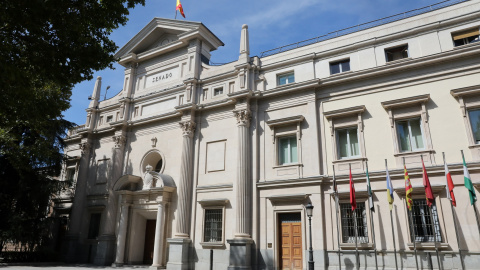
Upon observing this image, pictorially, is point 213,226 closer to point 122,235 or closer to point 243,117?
point 122,235

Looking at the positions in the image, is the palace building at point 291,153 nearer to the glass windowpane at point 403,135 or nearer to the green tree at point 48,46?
the glass windowpane at point 403,135

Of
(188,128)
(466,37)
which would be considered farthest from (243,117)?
(466,37)

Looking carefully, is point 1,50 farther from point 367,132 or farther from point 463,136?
point 463,136

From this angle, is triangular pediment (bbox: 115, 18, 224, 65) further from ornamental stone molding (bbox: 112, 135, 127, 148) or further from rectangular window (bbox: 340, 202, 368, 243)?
rectangular window (bbox: 340, 202, 368, 243)

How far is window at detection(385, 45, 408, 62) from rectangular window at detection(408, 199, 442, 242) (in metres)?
7.34

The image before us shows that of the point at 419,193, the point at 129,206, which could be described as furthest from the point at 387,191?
the point at 129,206

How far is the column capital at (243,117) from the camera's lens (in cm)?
1975

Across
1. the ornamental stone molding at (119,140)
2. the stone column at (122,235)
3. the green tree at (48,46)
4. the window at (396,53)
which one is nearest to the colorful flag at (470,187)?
the window at (396,53)

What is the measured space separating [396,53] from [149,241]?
61.6 feet

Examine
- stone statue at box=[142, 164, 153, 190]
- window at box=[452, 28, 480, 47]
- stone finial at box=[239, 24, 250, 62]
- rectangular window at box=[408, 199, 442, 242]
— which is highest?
stone finial at box=[239, 24, 250, 62]

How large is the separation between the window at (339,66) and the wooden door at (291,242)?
8.11m

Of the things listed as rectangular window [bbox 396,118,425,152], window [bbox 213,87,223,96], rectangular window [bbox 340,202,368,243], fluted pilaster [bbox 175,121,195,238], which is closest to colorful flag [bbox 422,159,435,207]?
rectangular window [bbox 396,118,425,152]

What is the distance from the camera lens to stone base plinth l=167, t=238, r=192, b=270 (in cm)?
1856

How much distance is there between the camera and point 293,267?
16719 mm
